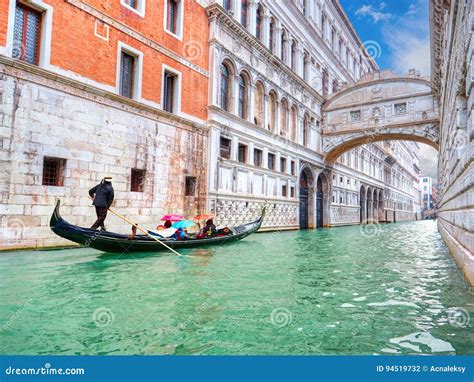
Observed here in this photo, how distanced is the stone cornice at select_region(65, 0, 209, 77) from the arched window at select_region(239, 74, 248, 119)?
8.97 feet

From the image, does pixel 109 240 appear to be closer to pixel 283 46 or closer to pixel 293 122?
pixel 293 122

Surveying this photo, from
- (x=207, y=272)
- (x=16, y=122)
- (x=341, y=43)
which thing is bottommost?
(x=207, y=272)

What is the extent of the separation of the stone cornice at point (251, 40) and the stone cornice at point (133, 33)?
265 centimetres

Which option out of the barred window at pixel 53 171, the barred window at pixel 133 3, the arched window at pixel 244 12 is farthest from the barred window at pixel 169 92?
the arched window at pixel 244 12

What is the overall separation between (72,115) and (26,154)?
66.8 inches

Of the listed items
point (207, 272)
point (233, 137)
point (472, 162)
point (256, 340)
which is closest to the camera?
point (256, 340)

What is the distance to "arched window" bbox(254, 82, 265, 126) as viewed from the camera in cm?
1764

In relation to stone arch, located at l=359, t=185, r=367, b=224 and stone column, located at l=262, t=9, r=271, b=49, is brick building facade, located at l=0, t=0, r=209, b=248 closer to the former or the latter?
stone column, located at l=262, t=9, r=271, b=49

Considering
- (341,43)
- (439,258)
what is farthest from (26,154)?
(341,43)

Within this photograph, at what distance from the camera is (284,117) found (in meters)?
20.1

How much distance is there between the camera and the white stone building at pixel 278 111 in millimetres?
14781

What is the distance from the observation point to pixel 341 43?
2853cm

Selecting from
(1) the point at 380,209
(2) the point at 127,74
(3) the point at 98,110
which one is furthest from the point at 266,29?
(1) the point at 380,209

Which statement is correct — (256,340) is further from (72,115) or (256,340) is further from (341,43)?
(341,43)
